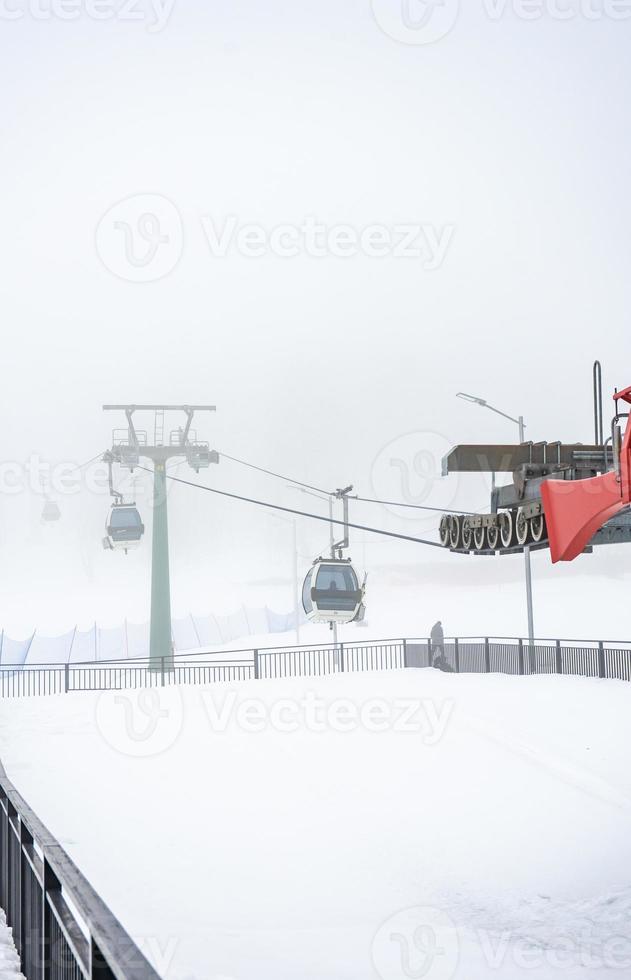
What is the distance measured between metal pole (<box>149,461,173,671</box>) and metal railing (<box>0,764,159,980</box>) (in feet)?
109

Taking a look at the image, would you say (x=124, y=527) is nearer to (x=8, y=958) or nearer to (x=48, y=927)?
(x=8, y=958)

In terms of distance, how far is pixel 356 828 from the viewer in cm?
1341

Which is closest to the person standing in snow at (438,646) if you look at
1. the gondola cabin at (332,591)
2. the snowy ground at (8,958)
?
the gondola cabin at (332,591)

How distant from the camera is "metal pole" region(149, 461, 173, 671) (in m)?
40.4

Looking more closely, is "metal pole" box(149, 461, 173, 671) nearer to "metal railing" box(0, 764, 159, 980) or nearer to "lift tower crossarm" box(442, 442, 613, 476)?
"lift tower crossarm" box(442, 442, 613, 476)

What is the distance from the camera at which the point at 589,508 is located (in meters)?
11.9

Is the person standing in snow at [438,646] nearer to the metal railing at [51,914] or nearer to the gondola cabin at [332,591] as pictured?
the gondola cabin at [332,591]

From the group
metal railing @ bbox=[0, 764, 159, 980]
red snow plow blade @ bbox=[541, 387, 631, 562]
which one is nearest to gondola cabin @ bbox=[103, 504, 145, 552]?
red snow plow blade @ bbox=[541, 387, 631, 562]

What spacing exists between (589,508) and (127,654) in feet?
162

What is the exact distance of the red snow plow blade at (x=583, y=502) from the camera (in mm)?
10602

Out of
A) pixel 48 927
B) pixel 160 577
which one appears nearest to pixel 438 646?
pixel 160 577

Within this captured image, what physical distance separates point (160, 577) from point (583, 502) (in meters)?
31.2

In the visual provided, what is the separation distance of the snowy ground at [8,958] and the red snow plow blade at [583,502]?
7.73 meters

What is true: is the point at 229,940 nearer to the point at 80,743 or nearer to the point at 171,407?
the point at 80,743
